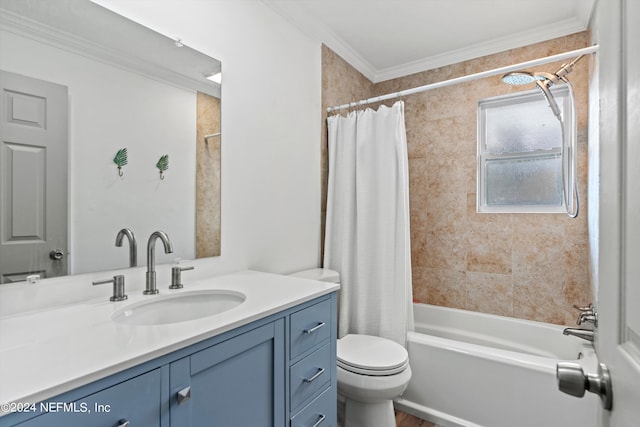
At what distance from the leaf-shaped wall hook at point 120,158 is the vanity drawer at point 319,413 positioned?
3.71 feet

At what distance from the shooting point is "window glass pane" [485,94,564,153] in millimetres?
2371

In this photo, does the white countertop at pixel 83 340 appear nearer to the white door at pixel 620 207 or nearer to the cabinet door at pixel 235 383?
the cabinet door at pixel 235 383

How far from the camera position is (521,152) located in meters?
2.46

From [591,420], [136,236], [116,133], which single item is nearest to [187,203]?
[136,236]

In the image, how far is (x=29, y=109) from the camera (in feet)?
3.29

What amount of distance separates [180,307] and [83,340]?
18.3 inches

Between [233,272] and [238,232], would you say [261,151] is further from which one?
[233,272]

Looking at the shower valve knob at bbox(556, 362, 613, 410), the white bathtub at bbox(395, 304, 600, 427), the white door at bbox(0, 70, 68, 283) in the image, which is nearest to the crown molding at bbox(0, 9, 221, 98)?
the white door at bbox(0, 70, 68, 283)

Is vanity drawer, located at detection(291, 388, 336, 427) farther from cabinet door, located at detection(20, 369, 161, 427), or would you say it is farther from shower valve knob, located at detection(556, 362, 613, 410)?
shower valve knob, located at detection(556, 362, 613, 410)

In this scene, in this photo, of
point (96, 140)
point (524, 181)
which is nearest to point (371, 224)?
point (524, 181)

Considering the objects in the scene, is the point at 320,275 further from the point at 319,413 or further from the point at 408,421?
the point at 408,421

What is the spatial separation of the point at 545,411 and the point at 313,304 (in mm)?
1300

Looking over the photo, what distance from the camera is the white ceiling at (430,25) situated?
2002 millimetres

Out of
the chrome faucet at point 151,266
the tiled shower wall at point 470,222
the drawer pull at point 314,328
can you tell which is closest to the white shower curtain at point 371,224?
the tiled shower wall at point 470,222
